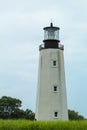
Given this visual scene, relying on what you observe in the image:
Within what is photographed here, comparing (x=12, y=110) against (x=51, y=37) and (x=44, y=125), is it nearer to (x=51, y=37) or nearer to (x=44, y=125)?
(x=51, y=37)

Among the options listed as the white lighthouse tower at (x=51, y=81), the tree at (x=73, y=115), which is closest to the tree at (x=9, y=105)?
the tree at (x=73, y=115)

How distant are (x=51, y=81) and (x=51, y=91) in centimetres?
74

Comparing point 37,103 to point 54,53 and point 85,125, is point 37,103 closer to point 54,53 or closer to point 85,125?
point 54,53

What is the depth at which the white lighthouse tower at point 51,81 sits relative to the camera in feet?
127

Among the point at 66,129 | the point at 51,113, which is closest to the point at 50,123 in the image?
the point at 66,129

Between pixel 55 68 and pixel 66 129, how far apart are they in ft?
55.5

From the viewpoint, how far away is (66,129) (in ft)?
74.9

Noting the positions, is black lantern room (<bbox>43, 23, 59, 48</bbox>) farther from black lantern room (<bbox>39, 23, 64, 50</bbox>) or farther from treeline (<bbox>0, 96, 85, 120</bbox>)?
treeline (<bbox>0, 96, 85, 120</bbox>)

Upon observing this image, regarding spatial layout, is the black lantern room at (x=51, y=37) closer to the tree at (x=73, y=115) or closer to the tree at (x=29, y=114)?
the tree at (x=29, y=114)

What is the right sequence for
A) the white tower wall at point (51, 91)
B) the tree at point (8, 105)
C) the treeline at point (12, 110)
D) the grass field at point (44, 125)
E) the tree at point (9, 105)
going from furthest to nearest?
the tree at point (9, 105), the tree at point (8, 105), the treeline at point (12, 110), the white tower wall at point (51, 91), the grass field at point (44, 125)

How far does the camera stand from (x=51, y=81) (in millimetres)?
39062

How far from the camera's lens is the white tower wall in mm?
38688

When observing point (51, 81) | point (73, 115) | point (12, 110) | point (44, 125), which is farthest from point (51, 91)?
point (44, 125)

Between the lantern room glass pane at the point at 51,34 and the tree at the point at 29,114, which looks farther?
the tree at the point at 29,114
